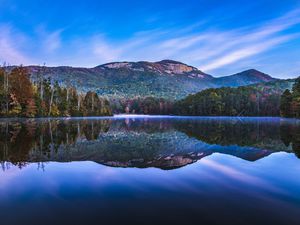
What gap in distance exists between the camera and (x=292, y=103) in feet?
257

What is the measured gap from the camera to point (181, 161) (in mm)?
12891

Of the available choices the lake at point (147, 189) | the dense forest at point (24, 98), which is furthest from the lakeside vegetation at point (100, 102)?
the lake at point (147, 189)

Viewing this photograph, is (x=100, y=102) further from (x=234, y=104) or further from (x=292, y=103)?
(x=292, y=103)

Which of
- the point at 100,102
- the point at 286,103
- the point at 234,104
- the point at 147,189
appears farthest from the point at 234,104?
the point at 147,189

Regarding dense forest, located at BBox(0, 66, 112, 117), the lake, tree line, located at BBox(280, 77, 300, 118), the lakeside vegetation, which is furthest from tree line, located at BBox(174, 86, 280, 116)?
the lake

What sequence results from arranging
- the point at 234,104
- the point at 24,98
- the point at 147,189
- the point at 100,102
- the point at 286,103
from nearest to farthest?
the point at 147,189
the point at 24,98
the point at 286,103
the point at 100,102
the point at 234,104

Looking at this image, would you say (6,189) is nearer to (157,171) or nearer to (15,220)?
(15,220)

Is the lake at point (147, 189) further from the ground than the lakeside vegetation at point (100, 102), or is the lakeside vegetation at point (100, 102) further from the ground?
the lakeside vegetation at point (100, 102)

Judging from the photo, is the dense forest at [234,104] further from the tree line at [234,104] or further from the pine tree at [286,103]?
the pine tree at [286,103]

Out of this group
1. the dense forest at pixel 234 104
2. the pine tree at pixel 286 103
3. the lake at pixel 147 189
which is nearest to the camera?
the lake at pixel 147 189

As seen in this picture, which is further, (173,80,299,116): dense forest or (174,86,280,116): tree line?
(174,86,280,116): tree line

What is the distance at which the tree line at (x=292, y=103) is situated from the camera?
75.7 metres

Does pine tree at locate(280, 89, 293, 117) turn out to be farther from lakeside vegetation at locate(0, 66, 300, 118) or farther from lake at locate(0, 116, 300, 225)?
lake at locate(0, 116, 300, 225)

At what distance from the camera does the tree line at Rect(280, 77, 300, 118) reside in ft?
248
